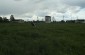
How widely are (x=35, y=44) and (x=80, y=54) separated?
12.0ft

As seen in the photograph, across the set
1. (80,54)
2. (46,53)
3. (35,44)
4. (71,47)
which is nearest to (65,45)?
(71,47)

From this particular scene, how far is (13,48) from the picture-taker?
15047 mm

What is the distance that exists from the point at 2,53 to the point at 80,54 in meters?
6.70

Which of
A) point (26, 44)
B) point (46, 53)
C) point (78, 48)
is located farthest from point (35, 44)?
point (78, 48)

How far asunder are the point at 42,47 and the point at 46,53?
4.11 ft

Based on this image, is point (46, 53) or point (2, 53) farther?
point (46, 53)

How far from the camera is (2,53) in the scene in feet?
44.7

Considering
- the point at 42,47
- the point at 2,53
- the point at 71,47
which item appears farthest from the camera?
the point at 71,47

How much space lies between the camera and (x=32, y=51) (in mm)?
14570

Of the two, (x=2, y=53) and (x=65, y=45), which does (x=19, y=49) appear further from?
(x=65, y=45)

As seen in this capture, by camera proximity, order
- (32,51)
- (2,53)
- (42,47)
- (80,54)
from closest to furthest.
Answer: (2,53) < (32,51) < (42,47) < (80,54)

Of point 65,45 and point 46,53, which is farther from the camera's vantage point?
point 65,45

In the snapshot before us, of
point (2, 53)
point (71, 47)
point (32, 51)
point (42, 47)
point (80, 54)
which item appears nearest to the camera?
point (2, 53)

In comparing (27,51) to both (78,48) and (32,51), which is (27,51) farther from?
(78,48)
